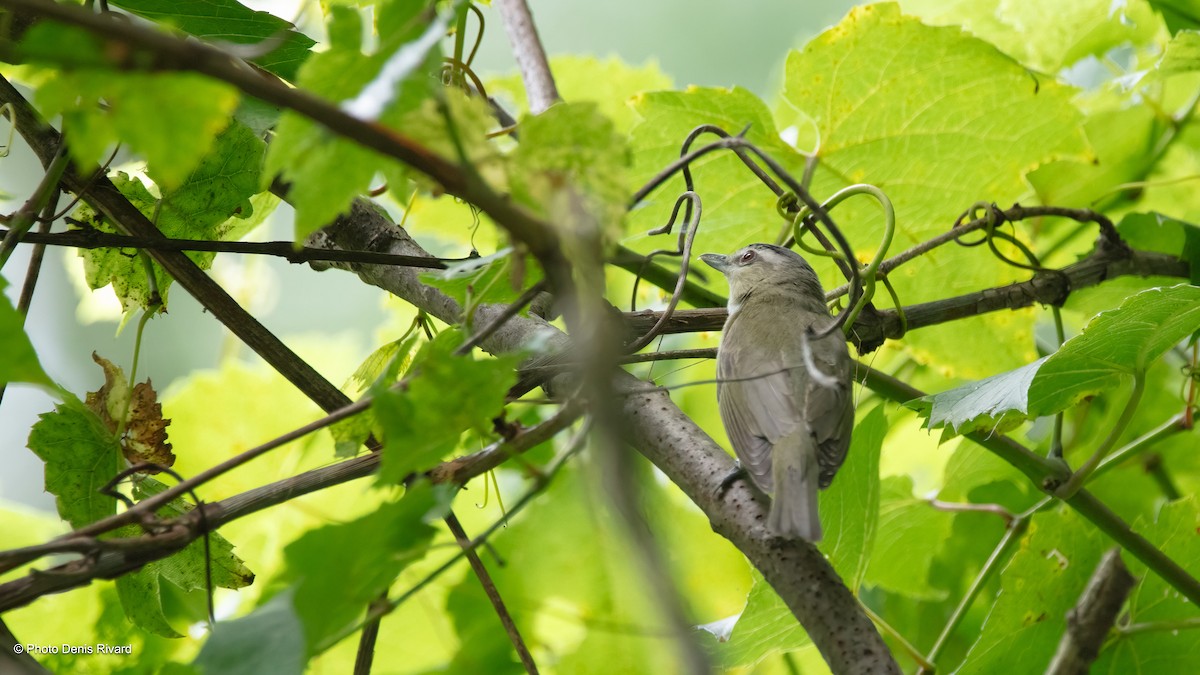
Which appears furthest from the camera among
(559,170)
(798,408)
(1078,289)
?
(1078,289)

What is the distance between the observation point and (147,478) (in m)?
1.23

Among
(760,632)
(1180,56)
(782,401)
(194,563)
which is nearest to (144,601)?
(194,563)

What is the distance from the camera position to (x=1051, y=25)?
2.24 meters

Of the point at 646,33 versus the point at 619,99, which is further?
the point at 646,33

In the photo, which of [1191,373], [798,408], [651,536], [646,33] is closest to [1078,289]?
[1191,373]

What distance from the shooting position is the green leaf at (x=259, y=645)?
0.79 meters

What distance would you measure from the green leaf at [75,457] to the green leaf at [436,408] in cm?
58

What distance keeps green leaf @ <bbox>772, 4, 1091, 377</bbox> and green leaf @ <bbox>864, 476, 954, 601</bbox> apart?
11.4 inches

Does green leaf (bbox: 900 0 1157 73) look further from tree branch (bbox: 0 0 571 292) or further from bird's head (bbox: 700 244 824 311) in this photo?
tree branch (bbox: 0 0 571 292)

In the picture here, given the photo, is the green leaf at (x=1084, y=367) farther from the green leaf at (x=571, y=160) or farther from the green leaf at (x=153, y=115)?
the green leaf at (x=153, y=115)

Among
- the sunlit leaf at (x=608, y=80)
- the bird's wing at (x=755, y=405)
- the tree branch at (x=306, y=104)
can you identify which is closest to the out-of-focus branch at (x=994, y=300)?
the bird's wing at (x=755, y=405)

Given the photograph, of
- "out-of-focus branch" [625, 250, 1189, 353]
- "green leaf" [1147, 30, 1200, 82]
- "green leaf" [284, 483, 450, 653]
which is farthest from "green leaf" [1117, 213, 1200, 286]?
"green leaf" [284, 483, 450, 653]

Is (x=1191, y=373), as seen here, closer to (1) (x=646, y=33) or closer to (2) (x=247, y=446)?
(2) (x=247, y=446)

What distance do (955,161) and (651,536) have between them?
5.85 feet
